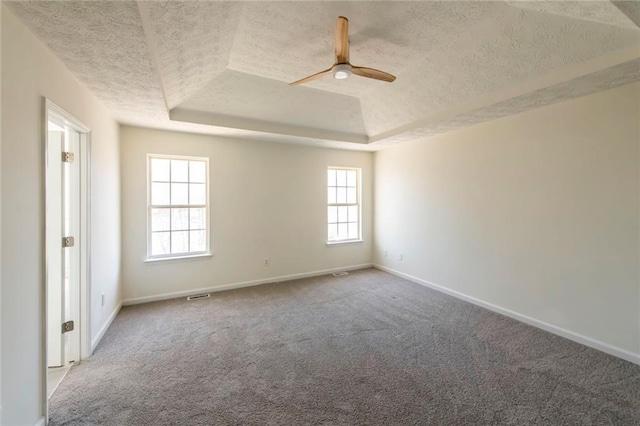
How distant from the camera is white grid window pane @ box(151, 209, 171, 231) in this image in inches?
156

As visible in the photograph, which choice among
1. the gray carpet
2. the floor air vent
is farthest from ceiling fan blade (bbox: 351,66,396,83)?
the floor air vent

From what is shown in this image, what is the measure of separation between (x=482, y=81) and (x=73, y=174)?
4.12 m

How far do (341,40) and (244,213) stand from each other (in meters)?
3.07

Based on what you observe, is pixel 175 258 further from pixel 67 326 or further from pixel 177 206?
pixel 67 326

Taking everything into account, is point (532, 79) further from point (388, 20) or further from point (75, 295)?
point (75, 295)

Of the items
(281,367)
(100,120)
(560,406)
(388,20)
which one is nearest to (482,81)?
(388,20)

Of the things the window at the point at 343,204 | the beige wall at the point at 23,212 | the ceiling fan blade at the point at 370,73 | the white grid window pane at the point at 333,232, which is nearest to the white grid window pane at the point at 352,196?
the window at the point at 343,204

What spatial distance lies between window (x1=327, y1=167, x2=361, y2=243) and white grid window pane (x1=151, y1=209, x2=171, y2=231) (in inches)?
108

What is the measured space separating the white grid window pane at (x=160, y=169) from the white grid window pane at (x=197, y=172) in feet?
0.99

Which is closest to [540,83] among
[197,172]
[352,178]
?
[352,178]

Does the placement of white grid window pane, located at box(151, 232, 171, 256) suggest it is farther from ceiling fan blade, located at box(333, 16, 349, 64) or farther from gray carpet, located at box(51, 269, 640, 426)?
ceiling fan blade, located at box(333, 16, 349, 64)

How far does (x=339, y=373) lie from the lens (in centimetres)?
225

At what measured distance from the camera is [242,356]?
250 centimetres

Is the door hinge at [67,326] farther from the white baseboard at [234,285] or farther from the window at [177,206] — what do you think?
the window at [177,206]
